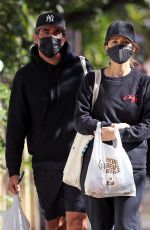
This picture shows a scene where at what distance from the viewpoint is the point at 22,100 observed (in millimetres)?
6012

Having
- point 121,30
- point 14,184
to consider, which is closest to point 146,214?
point 14,184

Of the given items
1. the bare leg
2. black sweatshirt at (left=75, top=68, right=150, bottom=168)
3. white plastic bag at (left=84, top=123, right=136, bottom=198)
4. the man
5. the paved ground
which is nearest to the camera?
white plastic bag at (left=84, top=123, right=136, bottom=198)

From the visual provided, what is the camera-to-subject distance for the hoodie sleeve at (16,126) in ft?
19.8

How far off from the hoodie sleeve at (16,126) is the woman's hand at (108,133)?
1.10m

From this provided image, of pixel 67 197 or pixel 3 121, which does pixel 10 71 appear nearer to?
pixel 3 121

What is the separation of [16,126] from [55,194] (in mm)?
599

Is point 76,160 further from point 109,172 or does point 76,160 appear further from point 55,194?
point 55,194

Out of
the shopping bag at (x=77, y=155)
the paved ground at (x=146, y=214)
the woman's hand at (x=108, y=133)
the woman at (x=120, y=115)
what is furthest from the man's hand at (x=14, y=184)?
the paved ground at (x=146, y=214)

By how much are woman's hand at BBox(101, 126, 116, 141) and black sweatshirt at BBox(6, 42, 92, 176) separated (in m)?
0.90

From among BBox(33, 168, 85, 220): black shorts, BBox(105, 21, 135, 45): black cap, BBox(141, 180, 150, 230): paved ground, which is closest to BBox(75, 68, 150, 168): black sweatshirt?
BBox(105, 21, 135, 45): black cap

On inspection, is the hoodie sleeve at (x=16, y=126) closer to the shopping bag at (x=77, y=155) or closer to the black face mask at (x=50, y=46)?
the black face mask at (x=50, y=46)

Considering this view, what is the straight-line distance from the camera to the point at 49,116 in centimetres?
595

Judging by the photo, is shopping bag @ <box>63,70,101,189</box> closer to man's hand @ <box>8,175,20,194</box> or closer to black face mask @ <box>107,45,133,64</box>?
black face mask @ <box>107,45,133,64</box>

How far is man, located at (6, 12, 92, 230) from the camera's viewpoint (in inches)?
234
